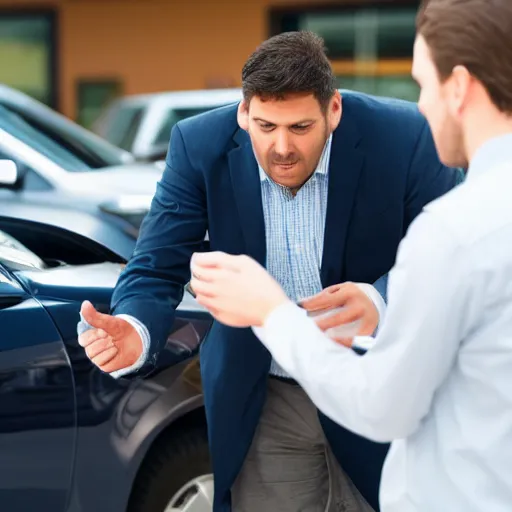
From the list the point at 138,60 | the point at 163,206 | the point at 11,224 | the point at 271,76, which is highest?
the point at 271,76

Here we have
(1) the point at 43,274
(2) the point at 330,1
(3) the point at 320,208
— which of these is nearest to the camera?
(3) the point at 320,208

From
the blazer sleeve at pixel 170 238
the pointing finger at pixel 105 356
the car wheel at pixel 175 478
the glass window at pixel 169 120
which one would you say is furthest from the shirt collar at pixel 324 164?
the glass window at pixel 169 120

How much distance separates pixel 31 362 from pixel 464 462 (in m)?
1.94

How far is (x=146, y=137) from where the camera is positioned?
10.5 meters

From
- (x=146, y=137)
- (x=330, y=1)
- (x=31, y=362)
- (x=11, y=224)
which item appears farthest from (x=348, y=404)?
(x=330, y=1)

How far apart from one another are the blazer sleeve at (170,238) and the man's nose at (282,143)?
350mm

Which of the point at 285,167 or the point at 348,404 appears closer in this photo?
the point at 348,404

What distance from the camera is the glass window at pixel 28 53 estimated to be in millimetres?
16953

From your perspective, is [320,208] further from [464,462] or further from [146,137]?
[146,137]

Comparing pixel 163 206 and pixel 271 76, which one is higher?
pixel 271 76

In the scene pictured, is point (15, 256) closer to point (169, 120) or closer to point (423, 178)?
point (423, 178)

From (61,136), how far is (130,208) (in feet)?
3.96

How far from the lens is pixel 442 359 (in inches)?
65.6

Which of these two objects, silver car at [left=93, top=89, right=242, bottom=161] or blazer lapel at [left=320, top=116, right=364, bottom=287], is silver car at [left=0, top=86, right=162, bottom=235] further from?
silver car at [left=93, top=89, right=242, bottom=161]
